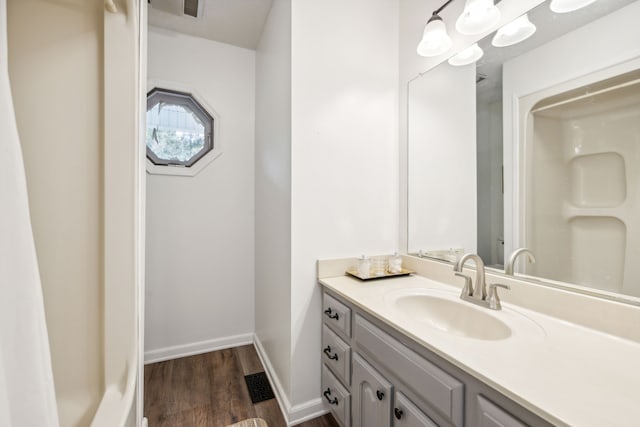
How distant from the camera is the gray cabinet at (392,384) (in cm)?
69

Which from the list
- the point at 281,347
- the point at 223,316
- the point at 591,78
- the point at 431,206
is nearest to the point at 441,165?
the point at 431,206

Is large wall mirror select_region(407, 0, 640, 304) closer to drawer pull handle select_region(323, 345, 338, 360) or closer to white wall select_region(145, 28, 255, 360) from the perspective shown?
drawer pull handle select_region(323, 345, 338, 360)

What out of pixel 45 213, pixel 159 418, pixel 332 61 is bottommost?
pixel 159 418

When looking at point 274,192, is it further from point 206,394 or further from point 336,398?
point 206,394

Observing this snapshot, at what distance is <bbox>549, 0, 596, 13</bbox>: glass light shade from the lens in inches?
38.1

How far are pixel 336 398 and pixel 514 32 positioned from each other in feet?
6.25

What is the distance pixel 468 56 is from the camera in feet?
4.50

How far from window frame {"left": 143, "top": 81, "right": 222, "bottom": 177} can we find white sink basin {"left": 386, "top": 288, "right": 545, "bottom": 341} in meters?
1.78

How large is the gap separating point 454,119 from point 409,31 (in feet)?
2.15

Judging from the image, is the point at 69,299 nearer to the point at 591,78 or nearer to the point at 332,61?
the point at 332,61

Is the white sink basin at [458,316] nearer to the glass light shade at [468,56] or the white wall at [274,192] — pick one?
the white wall at [274,192]

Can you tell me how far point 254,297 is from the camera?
2379 mm

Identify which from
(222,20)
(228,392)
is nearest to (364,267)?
(228,392)

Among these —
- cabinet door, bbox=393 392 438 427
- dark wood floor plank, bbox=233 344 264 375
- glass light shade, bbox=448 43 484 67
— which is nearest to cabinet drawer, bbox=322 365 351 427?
cabinet door, bbox=393 392 438 427
